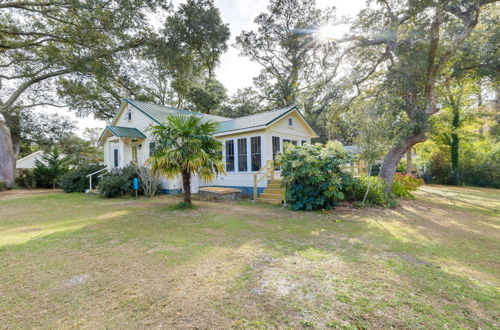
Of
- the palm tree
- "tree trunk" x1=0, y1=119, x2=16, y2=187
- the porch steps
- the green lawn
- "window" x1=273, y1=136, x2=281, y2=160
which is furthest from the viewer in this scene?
"tree trunk" x1=0, y1=119, x2=16, y2=187

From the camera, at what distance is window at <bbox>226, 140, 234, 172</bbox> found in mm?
12663

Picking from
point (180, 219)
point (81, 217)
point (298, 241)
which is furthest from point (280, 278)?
point (81, 217)

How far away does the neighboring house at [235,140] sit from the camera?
37.7ft

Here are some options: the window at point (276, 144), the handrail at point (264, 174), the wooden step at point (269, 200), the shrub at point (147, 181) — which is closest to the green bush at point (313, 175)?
the wooden step at point (269, 200)

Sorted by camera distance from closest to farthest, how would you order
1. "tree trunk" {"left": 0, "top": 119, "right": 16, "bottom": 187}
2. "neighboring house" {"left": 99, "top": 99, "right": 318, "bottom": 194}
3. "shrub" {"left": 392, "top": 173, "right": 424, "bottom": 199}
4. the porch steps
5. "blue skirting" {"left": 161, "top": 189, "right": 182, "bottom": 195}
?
the porch steps → "shrub" {"left": 392, "top": 173, "right": 424, "bottom": 199} → "neighboring house" {"left": 99, "top": 99, "right": 318, "bottom": 194} → "blue skirting" {"left": 161, "top": 189, "right": 182, "bottom": 195} → "tree trunk" {"left": 0, "top": 119, "right": 16, "bottom": 187}

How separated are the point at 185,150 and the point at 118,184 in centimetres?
595

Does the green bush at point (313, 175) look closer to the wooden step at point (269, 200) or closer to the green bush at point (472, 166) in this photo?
the wooden step at point (269, 200)

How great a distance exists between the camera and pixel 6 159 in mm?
16297

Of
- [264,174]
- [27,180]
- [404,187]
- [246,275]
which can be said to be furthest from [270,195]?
[27,180]

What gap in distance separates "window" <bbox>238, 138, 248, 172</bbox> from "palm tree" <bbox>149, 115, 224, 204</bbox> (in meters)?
3.96

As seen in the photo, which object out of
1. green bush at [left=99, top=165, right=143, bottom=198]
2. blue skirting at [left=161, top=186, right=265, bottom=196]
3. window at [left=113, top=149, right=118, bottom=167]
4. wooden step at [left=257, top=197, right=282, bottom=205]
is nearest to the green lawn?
wooden step at [left=257, top=197, right=282, bottom=205]

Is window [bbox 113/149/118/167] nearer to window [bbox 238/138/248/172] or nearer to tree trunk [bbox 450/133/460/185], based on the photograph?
window [bbox 238/138/248/172]

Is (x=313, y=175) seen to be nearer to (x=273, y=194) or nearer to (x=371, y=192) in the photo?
(x=273, y=194)

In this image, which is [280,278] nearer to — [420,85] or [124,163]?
[420,85]
